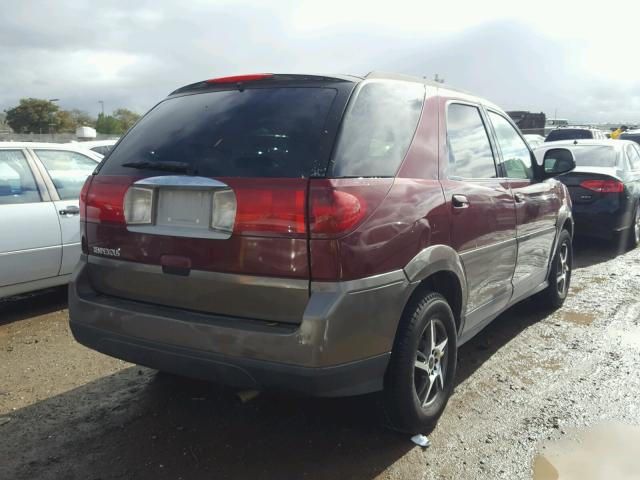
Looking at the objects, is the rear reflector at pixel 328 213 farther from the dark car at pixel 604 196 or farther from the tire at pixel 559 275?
the dark car at pixel 604 196

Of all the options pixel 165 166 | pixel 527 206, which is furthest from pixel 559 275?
pixel 165 166

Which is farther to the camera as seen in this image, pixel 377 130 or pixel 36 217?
pixel 36 217

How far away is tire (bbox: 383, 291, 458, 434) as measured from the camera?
276 centimetres

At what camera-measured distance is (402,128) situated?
2988 mm

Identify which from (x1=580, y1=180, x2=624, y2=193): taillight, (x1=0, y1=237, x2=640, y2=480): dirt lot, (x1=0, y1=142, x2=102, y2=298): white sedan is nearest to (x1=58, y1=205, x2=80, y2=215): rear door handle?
(x1=0, y1=142, x2=102, y2=298): white sedan

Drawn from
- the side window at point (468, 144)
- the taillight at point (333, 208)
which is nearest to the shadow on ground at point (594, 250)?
the side window at point (468, 144)

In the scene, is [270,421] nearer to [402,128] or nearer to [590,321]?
[402,128]

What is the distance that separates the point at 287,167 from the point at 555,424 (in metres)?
2.14

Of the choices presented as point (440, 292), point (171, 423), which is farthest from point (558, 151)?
point (171, 423)

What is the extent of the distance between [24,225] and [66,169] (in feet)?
2.73

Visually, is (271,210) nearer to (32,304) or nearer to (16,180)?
(16,180)

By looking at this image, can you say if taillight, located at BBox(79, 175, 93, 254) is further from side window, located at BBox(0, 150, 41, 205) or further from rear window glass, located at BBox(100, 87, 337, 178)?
side window, located at BBox(0, 150, 41, 205)

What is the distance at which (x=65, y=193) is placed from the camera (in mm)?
5301

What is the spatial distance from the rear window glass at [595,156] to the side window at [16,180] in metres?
7.22
